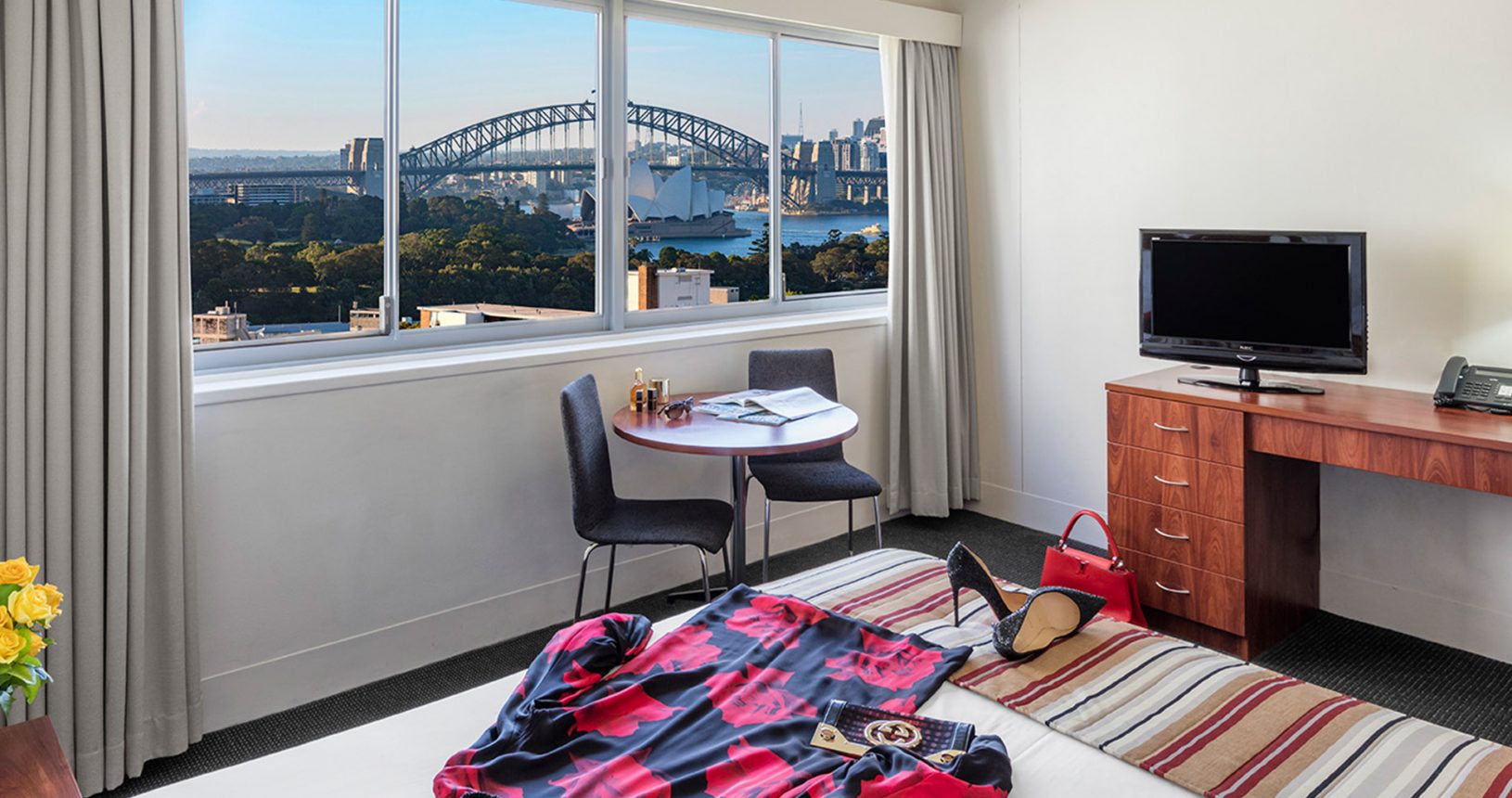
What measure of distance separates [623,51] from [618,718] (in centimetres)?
266

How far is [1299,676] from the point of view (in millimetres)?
3238

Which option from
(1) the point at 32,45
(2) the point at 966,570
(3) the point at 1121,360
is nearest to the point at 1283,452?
(3) the point at 1121,360

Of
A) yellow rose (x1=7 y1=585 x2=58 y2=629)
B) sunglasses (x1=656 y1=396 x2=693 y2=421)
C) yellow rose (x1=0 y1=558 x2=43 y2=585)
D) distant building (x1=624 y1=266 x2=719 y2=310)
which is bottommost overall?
yellow rose (x1=7 y1=585 x2=58 y2=629)

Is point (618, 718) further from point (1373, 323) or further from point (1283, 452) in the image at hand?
point (1373, 323)

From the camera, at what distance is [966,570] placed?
2.21 meters

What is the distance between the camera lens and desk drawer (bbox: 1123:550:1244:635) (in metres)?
3.33

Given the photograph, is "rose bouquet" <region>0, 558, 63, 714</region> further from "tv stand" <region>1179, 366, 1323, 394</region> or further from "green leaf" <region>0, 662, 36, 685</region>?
"tv stand" <region>1179, 366, 1323, 394</region>

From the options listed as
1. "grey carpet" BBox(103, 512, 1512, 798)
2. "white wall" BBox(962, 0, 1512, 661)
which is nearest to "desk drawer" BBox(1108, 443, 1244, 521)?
"grey carpet" BBox(103, 512, 1512, 798)

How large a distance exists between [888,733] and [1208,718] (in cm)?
58

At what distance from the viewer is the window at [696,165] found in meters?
4.00

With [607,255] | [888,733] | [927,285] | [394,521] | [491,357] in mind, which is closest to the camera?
[888,733]

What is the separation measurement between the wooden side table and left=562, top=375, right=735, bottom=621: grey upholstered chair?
1.59 m

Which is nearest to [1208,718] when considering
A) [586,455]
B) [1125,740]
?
[1125,740]

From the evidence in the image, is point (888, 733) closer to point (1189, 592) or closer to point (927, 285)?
point (1189, 592)
